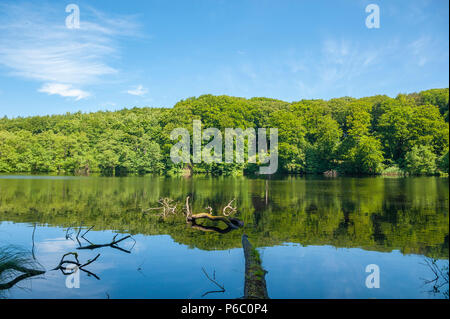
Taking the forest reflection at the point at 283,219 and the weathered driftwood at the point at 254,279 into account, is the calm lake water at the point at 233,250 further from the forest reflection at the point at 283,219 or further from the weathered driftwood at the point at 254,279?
the weathered driftwood at the point at 254,279

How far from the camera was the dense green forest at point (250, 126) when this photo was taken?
189ft

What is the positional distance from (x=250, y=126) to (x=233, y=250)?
60.5m

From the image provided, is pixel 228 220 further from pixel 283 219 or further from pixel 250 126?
pixel 250 126

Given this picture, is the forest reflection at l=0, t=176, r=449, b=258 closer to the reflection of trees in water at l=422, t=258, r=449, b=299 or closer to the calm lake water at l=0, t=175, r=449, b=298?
the calm lake water at l=0, t=175, r=449, b=298

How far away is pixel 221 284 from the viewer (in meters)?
7.58

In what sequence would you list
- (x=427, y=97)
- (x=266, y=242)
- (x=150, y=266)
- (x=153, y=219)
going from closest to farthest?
(x=150, y=266), (x=266, y=242), (x=153, y=219), (x=427, y=97)

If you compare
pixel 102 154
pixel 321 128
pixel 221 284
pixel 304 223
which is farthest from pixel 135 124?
pixel 221 284

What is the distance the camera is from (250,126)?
69.9 meters

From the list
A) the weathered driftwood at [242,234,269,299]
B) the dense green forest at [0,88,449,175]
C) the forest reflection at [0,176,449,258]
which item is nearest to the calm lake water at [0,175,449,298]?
the forest reflection at [0,176,449,258]

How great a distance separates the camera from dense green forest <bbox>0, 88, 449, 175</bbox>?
189ft

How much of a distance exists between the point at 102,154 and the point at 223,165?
83.1 feet

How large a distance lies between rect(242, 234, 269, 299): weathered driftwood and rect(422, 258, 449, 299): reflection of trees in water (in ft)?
12.1

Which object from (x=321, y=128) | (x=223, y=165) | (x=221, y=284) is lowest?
(x=221, y=284)
